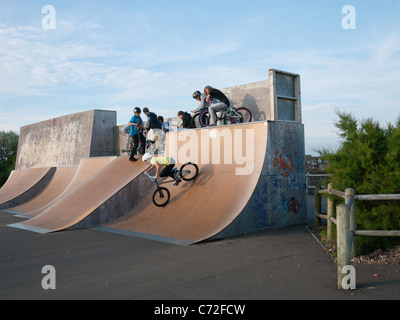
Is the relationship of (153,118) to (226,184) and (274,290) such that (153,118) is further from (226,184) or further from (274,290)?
(274,290)

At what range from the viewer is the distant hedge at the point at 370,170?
5.58m

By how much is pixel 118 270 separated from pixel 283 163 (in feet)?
17.2

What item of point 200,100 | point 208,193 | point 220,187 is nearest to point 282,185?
point 220,187

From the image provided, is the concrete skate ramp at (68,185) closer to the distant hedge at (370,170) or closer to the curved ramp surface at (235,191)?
the curved ramp surface at (235,191)

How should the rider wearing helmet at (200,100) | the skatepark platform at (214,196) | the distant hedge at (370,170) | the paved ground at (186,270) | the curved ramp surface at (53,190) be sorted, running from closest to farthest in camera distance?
the paved ground at (186,270) → the distant hedge at (370,170) → the skatepark platform at (214,196) → the rider wearing helmet at (200,100) → the curved ramp surface at (53,190)

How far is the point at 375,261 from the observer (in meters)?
5.30

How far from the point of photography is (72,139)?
20.1 meters

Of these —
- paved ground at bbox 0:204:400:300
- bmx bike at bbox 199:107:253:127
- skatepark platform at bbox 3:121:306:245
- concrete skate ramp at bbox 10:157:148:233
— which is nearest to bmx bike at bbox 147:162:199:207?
skatepark platform at bbox 3:121:306:245

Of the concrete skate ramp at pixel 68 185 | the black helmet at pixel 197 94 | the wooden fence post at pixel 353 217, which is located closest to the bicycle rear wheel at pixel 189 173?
the black helmet at pixel 197 94

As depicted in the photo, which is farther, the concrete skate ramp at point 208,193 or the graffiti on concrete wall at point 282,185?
the graffiti on concrete wall at point 282,185

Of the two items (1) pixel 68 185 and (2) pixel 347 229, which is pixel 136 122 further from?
(2) pixel 347 229

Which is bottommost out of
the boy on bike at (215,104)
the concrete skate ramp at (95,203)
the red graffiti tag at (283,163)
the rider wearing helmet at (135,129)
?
the concrete skate ramp at (95,203)

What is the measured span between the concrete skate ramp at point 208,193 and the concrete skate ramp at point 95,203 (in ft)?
1.31
